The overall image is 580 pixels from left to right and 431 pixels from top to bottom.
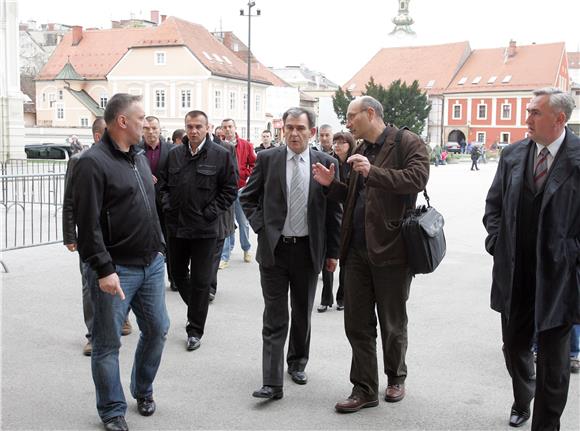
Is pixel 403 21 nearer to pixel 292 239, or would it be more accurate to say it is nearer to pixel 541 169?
pixel 292 239

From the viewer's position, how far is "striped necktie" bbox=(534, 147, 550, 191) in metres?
4.45

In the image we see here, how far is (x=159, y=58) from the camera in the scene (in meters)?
67.1

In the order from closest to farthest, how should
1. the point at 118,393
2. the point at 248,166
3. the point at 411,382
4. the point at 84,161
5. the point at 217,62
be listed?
the point at 84,161 → the point at 118,393 → the point at 411,382 → the point at 248,166 → the point at 217,62

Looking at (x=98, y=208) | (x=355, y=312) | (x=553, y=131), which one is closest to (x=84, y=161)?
(x=98, y=208)

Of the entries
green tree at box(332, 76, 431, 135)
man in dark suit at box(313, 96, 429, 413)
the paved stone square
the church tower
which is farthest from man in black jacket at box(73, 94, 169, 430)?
the church tower

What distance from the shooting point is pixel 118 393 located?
4629 mm

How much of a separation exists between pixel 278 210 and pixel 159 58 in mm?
64628

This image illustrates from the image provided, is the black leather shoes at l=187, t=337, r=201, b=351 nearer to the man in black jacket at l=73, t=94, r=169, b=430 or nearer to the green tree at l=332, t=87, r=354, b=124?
the man in black jacket at l=73, t=94, r=169, b=430

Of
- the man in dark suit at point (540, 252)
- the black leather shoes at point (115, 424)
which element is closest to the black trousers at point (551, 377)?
the man in dark suit at point (540, 252)

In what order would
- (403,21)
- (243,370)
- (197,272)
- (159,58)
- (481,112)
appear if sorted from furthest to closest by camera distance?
(403,21) < (481,112) < (159,58) < (197,272) < (243,370)

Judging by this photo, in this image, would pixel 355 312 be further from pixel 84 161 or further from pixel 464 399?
pixel 84 161

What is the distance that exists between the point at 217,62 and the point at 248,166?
58572 mm

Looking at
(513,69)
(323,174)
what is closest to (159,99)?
(513,69)

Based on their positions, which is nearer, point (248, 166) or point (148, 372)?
point (148, 372)
